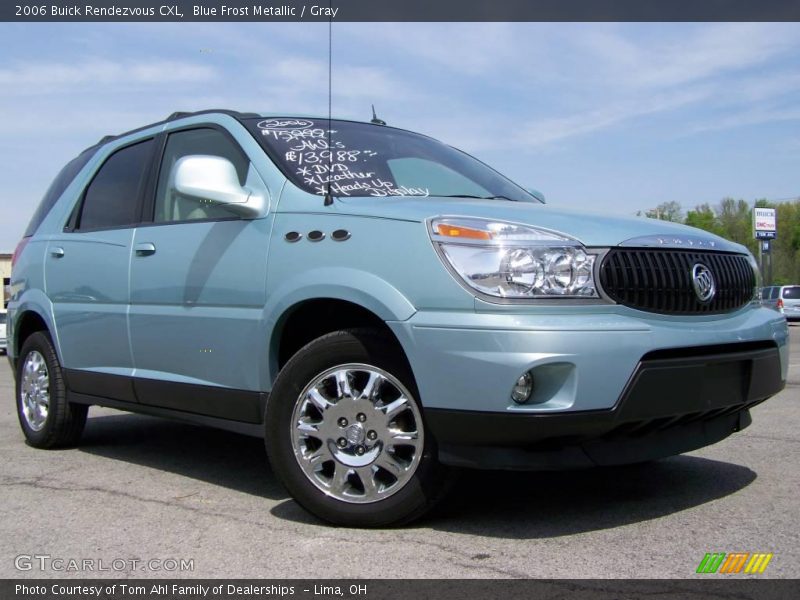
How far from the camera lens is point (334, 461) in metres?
3.62

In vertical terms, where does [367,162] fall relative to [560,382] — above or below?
above

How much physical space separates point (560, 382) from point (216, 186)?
1.84 m

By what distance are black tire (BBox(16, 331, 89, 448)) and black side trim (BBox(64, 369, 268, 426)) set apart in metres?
0.15

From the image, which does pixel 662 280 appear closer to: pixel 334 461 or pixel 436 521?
pixel 436 521

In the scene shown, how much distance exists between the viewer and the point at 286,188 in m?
4.10

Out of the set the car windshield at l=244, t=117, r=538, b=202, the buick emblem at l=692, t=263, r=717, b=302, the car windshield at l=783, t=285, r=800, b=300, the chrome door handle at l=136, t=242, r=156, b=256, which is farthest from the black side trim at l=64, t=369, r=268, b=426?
the car windshield at l=783, t=285, r=800, b=300

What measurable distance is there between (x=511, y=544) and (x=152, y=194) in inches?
111

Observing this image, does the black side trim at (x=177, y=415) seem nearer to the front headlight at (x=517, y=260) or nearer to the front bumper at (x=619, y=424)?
the front bumper at (x=619, y=424)

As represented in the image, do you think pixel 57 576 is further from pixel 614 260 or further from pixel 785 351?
pixel 785 351

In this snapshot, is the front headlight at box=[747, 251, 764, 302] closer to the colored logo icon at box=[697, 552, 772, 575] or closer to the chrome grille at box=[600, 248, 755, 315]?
the chrome grille at box=[600, 248, 755, 315]

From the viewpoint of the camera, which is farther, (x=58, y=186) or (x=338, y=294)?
(x=58, y=186)

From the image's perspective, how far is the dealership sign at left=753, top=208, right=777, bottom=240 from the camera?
57438 mm

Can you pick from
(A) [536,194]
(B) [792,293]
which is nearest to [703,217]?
(B) [792,293]

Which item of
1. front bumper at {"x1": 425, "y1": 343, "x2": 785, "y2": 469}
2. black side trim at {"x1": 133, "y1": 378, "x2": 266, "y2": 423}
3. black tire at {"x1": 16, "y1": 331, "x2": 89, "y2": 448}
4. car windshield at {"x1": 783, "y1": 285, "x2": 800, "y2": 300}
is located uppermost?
front bumper at {"x1": 425, "y1": 343, "x2": 785, "y2": 469}
